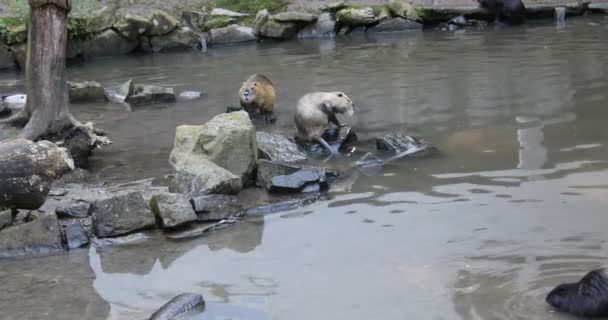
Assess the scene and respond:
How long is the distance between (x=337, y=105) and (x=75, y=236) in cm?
330

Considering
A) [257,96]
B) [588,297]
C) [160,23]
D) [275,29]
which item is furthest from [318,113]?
[160,23]

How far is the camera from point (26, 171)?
18.8 feet

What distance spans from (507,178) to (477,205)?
71 cm

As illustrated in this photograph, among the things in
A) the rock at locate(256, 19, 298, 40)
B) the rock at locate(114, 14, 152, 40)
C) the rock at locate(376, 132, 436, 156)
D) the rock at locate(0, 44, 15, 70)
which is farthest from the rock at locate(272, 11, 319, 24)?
the rock at locate(376, 132, 436, 156)

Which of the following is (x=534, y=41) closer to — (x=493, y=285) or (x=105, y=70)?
(x=105, y=70)

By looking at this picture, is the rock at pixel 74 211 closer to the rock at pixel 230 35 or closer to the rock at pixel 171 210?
the rock at pixel 171 210

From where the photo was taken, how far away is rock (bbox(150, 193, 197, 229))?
579cm

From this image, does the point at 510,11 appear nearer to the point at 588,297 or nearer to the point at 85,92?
the point at 85,92

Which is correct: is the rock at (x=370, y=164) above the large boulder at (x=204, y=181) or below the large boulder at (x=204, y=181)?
below

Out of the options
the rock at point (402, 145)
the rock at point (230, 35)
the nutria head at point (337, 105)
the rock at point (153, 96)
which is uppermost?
the rock at point (230, 35)

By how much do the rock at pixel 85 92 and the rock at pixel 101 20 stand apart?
534 cm

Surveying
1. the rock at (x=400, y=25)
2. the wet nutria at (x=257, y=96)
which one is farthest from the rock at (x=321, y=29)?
the wet nutria at (x=257, y=96)

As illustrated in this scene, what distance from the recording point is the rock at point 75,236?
564 centimetres

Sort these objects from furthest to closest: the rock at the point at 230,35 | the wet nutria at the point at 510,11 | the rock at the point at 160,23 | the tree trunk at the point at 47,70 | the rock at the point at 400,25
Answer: the rock at the point at 400,25 < the rock at the point at 230,35 < the wet nutria at the point at 510,11 < the rock at the point at 160,23 < the tree trunk at the point at 47,70
